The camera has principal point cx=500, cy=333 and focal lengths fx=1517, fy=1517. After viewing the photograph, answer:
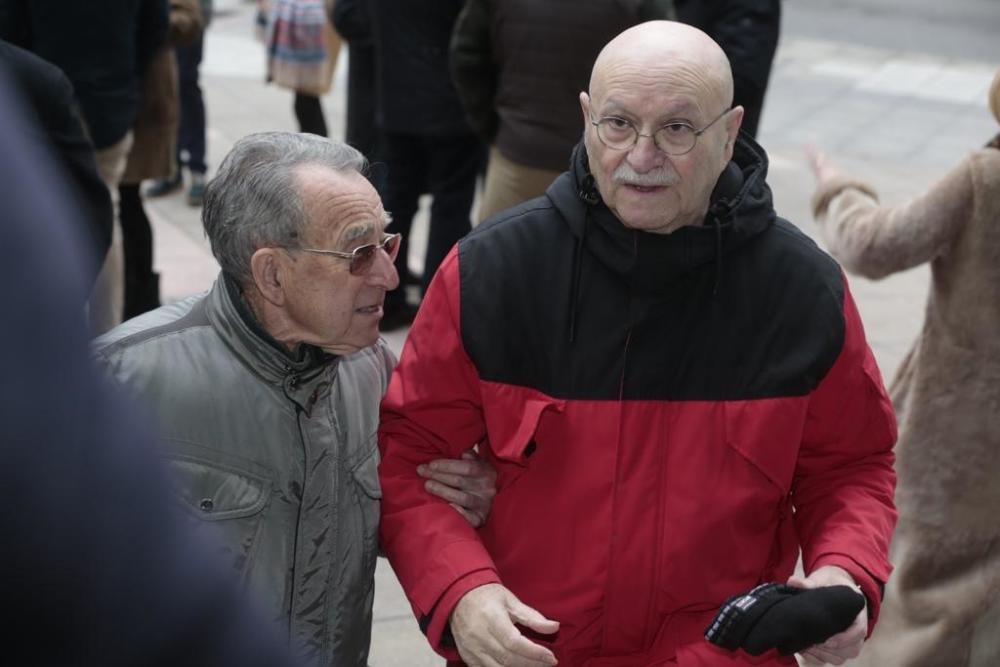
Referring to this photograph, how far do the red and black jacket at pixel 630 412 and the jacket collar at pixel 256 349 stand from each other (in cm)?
20

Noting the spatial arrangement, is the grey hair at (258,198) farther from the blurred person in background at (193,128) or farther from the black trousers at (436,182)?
the blurred person in background at (193,128)

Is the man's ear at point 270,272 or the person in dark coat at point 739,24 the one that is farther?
the person in dark coat at point 739,24

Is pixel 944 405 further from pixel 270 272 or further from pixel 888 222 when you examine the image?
pixel 270 272

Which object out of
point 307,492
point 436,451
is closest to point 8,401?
point 307,492

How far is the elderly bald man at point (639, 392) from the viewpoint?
2553 mm

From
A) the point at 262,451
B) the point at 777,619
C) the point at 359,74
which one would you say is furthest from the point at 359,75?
the point at 777,619

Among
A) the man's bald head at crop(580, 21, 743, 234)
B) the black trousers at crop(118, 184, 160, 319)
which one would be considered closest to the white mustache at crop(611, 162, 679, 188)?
the man's bald head at crop(580, 21, 743, 234)

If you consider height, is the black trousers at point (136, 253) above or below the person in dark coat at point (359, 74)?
below

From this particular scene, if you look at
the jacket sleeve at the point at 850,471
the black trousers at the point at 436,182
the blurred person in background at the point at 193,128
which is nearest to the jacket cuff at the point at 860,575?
the jacket sleeve at the point at 850,471

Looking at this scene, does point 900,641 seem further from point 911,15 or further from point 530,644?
point 911,15

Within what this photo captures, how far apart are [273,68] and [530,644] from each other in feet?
20.1

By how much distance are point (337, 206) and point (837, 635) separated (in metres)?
1.09

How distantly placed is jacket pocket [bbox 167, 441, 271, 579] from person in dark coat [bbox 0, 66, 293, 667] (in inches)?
58.4

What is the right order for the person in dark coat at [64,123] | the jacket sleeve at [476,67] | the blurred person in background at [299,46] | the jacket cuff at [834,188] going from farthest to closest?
1. the blurred person in background at [299,46]
2. the jacket sleeve at [476,67]
3. the person in dark coat at [64,123]
4. the jacket cuff at [834,188]
